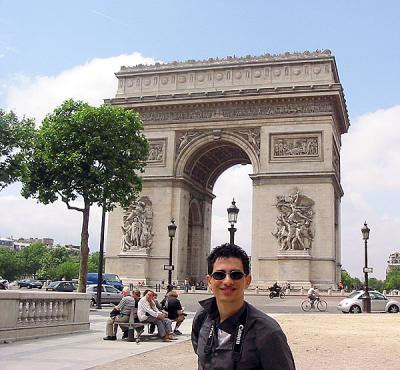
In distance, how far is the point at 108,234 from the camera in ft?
162

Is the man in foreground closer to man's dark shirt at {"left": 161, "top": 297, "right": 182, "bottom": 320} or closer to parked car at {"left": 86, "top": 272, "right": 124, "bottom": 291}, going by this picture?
man's dark shirt at {"left": 161, "top": 297, "right": 182, "bottom": 320}

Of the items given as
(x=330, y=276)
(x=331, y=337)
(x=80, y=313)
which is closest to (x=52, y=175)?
(x=80, y=313)

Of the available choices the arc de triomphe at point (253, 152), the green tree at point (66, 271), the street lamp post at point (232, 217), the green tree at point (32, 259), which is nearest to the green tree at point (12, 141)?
the street lamp post at point (232, 217)

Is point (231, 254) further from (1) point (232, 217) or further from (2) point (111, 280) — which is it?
(2) point (111, 280)

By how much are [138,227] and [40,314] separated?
1306 inches

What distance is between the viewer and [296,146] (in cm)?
4509

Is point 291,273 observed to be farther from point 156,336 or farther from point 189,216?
point 156,336

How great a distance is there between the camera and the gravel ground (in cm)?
1028

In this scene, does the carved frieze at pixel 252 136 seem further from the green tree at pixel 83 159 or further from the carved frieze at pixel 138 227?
the green tree at pixel 83 159

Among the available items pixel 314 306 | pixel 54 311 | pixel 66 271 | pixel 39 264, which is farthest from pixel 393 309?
pixel 39 264

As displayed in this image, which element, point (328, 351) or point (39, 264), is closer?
point (328, 351)

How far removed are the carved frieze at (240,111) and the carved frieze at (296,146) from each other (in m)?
1.81

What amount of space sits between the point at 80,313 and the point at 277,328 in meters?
14.0

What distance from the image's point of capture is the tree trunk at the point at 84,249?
28.7 meters
